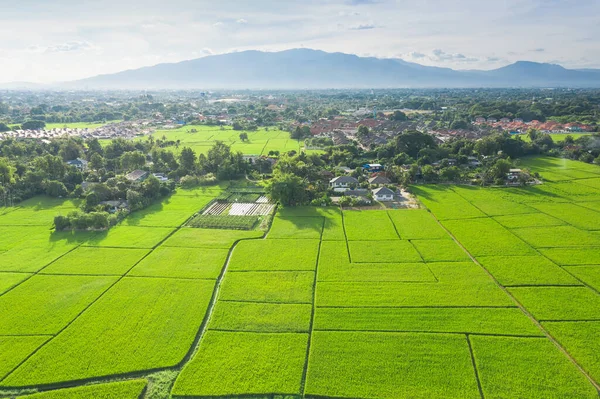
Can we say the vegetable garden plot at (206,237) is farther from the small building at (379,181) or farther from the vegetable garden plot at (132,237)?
the small building at (379,181)

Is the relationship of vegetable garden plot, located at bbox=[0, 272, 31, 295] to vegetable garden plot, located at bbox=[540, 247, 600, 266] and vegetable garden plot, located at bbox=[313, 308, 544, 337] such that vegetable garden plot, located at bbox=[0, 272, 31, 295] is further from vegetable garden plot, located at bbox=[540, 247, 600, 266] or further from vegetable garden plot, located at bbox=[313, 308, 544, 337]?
vegetable garden plot, located at bbox=[540, 247, 600, 266]

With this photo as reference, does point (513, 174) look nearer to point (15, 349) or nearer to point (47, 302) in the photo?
point (47, 302)

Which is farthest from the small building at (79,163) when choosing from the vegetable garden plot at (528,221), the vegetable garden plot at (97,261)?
the vegetable garden plot at (528,221)

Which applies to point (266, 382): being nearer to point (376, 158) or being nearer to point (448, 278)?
point (448, 278)

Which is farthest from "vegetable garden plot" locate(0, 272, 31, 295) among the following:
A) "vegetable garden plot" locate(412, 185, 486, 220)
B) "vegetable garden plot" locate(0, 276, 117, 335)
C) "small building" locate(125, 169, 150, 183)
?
"vegetable garden plot" locate(412, 185, 486, 220)

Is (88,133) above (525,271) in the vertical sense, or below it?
above

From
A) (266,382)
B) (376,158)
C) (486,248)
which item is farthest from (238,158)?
(266,382)

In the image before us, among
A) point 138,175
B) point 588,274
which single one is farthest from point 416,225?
point 138,175
